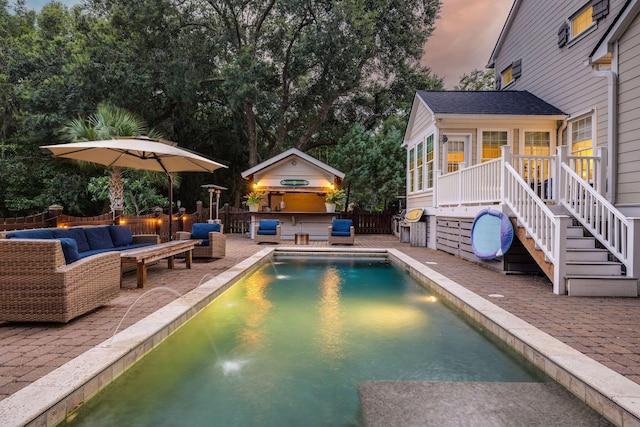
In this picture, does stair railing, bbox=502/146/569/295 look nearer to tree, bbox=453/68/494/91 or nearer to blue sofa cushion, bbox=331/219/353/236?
blue sofa cushion, bbox=331/219/353/236

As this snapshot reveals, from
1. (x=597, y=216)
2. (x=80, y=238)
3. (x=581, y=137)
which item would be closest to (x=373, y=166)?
(x=581, y=137)

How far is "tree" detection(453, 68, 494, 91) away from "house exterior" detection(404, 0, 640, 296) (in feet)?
40.3

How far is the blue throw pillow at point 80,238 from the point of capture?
596 cm

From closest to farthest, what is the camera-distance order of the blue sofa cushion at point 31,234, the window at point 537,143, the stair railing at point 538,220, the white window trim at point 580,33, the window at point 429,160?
the blue sofa cushion at point 31,234
the stair railing at point 538,220
the white window trim at point 580,33
the window at point 537,143
the window at point 429,160

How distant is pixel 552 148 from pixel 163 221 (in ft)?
39.2

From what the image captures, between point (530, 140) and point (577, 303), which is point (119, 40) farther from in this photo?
point (577, 303)

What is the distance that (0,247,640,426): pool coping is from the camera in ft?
7.23

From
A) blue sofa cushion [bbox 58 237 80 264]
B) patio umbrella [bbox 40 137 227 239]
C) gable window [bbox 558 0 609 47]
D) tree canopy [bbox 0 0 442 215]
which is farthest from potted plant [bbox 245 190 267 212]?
gable window [bbox 558 0 609 47]

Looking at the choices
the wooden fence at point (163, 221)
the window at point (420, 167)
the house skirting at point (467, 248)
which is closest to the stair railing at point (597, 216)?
the house skirting at point (467, 248)

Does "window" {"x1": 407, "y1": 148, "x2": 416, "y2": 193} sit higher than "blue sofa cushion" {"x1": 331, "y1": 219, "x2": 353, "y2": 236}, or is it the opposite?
"window" {"x1": 407, "y1": 148, "x2": 416, "y2": 193}

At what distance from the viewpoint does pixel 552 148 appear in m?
10.7

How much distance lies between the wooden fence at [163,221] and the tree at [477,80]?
14774 mm

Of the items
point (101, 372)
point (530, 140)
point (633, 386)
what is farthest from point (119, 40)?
point (633, 386)

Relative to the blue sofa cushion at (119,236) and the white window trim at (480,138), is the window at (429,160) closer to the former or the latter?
the white window trim at (480,138)
